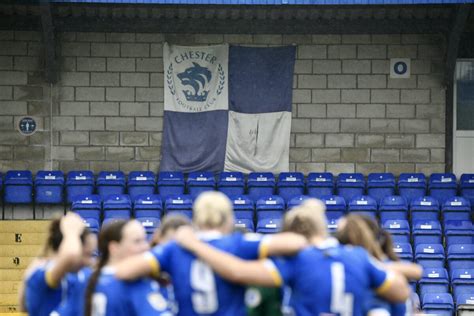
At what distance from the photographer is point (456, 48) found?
69.1 ft

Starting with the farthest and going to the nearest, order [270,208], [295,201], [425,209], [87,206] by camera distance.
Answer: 1. [425,209]
2. [295,201]
3. [270,208]
4. [87,206]

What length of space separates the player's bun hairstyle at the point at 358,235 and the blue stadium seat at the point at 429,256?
10.6 m

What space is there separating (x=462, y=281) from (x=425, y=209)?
6.89 ft

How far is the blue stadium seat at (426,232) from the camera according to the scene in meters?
18.1

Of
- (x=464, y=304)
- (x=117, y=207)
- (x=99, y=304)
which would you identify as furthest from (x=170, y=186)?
(x=99, y=304)

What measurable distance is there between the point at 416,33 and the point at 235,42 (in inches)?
128

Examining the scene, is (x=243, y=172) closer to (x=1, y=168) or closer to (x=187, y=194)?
(x=187, y=194)

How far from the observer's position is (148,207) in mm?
18562

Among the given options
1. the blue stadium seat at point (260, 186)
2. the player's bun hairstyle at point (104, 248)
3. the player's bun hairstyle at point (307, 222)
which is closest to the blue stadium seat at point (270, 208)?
the blue stadium seat at point (260, 186)

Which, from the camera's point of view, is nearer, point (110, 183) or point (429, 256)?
point (429, 256)

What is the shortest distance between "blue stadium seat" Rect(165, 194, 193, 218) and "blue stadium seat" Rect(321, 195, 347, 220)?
84.7 inches

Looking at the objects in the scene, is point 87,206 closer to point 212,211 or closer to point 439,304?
point 439,304

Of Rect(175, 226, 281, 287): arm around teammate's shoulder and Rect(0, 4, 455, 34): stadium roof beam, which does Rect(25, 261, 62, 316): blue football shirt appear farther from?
Rect(0, 4, 455, 34): stadium roof beam

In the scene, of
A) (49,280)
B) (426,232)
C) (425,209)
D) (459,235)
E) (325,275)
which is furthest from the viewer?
(425,209)
